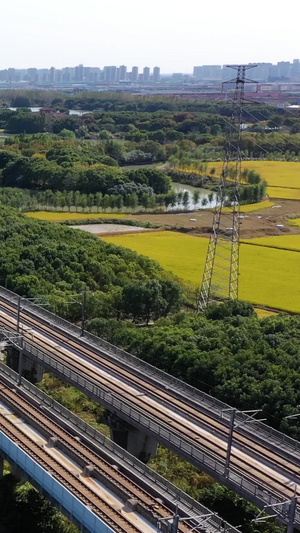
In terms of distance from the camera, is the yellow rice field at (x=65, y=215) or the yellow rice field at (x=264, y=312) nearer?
the yellow rice field at (x=264, y=312)

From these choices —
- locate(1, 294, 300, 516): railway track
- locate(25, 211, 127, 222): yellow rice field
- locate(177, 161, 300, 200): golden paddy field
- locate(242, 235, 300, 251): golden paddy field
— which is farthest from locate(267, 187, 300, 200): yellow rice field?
locate(1, 294, 300, 516): railway track

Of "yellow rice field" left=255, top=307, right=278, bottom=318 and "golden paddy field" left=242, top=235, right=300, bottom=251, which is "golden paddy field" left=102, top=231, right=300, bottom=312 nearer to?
"golden paddy field" left=242, top=235, right=300, bottom=251

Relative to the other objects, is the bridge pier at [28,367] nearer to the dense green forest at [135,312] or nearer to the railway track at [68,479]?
the dense green forest at [135,312]

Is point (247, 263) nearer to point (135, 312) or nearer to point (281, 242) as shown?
point (281, 242)

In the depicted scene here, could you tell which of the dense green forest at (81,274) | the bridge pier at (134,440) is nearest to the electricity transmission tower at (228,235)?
the dense green forest at (81,274)

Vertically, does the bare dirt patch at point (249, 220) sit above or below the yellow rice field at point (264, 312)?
above

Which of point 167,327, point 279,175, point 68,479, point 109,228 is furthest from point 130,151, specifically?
point 68,479
